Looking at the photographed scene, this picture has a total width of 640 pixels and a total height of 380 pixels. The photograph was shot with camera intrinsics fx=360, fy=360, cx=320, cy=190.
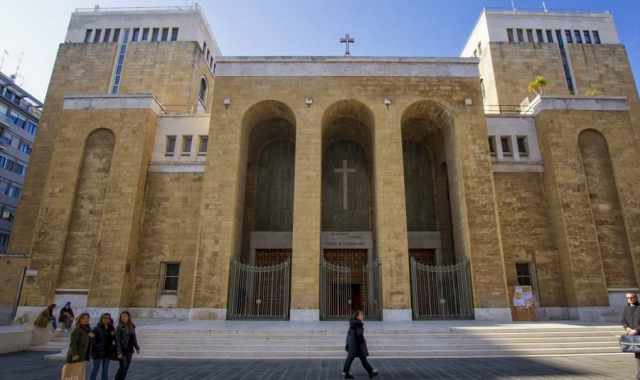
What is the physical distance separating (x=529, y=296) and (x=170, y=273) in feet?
54.8

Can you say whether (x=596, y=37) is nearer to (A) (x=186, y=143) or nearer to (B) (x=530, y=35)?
(B) (x=530, y=35)

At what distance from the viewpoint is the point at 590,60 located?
26.1 metres

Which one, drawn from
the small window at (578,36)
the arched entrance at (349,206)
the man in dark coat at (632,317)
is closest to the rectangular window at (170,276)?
the arched entrance at (349,206)

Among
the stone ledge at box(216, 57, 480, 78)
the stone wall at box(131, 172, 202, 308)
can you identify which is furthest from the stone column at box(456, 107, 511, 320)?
the stone wall at box(131, 172, 202, 308)

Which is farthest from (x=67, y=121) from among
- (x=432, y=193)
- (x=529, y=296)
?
(x=529, y=296)

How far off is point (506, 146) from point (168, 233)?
1810 cm

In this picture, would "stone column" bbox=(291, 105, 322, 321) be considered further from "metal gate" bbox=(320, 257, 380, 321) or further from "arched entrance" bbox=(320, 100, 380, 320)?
"arched entrance" bbox=(320, 100, 380, 320)

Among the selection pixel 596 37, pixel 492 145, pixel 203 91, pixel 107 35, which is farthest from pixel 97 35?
pixel 596 37

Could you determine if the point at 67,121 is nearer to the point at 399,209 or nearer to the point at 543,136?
the point at 399,209

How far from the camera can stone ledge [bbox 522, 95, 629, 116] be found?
18.5 meters

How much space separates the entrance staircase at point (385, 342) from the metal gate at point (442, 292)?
389cm

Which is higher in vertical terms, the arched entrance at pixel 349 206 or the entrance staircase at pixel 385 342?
the arched entrance at pixel 349 206

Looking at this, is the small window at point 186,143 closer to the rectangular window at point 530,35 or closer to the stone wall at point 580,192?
the stone wall at point 580,192

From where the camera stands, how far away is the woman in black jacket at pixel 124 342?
258 inches
